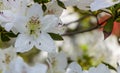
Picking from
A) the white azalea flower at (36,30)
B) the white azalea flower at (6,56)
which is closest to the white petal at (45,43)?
the white azalea flower at (36,30)

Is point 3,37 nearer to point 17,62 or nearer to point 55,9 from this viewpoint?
point 55,9

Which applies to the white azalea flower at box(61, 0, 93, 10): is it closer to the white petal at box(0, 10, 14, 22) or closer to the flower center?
the flower center

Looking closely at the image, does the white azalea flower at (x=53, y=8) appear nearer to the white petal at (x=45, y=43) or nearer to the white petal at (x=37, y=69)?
the white petal at (x=45, y=43)

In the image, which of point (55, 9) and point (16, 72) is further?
point (55, 9)

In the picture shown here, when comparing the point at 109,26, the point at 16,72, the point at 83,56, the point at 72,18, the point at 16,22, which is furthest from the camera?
the point at 72,18

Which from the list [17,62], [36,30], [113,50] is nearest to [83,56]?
[113,50]

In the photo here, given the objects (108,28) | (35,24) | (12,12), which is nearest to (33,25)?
(35,24)
